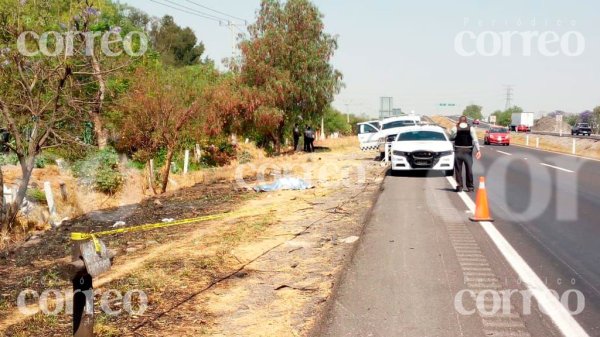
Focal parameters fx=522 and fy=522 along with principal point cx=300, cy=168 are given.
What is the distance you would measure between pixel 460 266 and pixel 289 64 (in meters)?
27.9

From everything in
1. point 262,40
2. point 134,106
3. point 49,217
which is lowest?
point 49,217

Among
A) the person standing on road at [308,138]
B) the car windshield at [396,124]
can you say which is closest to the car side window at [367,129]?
the car windshield at [396,124]

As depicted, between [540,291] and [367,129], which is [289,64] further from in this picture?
[540,291]

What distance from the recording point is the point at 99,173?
59.0 feet

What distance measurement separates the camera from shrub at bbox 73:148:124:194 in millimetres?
17812

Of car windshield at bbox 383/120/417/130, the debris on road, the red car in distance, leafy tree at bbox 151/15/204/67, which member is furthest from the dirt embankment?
leafy tree at bbox 151/15/204/67

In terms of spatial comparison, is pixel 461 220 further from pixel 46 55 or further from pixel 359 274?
pixel 46 55

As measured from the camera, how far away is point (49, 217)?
13.8 metres

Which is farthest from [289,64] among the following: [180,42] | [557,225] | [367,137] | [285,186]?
[180,42]

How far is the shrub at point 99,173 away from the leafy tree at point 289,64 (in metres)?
12.8

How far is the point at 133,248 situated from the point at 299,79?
26.0 m

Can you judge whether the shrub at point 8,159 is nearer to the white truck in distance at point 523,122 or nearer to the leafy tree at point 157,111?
the leafy tree at point 157,111

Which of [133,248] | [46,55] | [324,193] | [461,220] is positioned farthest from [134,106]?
[461,220]

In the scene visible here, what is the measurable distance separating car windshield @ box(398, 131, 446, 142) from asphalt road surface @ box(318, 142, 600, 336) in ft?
19.0
